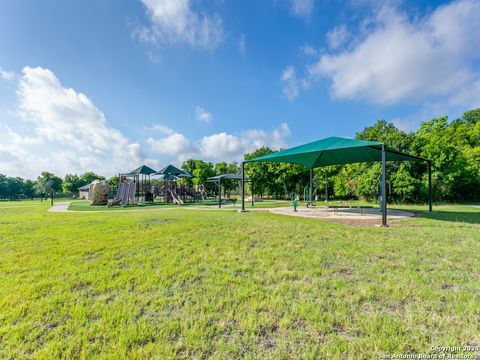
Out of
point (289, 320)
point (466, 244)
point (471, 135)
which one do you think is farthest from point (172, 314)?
point (471, 135)

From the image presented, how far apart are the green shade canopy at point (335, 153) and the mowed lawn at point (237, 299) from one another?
4270 millimetres

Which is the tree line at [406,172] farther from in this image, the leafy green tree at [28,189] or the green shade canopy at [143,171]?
the leafy green tree at [28,189]

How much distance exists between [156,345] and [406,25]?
12.4m

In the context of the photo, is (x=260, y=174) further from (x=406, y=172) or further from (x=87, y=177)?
(x=87, y=177)

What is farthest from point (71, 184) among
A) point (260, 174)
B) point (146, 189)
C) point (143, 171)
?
point (260, 174)

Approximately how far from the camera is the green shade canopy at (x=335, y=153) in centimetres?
801

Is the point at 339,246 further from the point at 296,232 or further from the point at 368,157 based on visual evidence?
the point at 368,157

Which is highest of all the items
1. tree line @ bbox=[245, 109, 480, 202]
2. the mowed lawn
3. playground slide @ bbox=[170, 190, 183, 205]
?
tree line @ bbox=[245, 109, 480, 202]

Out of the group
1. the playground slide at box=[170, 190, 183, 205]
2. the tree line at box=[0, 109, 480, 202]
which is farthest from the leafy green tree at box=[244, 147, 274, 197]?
the playground slide at box=[170, 190, 183, 205]

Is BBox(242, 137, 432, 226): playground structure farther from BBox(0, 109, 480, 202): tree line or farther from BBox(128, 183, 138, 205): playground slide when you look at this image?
BBox(128, 183, 138, 205): playground slide

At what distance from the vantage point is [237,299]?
239 centimetres

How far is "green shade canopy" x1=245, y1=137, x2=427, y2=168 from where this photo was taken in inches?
315

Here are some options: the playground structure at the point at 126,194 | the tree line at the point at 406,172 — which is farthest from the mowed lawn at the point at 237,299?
the playground structure at the point at 126,194

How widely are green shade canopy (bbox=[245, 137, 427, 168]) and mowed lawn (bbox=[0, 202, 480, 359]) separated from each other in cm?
427
